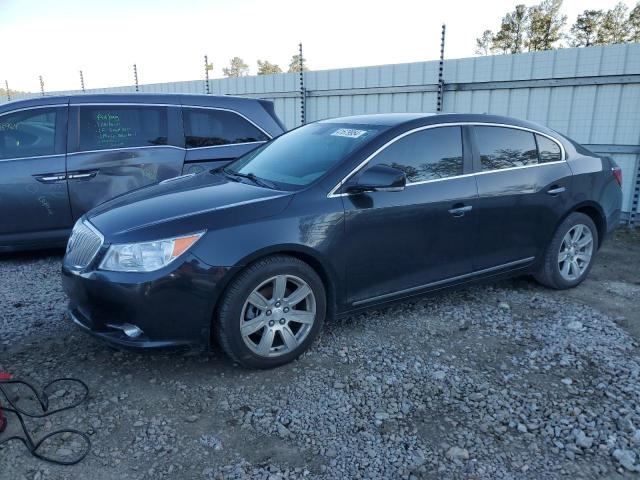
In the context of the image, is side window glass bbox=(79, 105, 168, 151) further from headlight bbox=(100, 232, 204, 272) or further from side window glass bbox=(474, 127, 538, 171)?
side window glass bbox=(474, 127, 538, 171)

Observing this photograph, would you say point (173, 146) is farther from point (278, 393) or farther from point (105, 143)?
point (278, 393)

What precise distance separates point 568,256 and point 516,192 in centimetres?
103

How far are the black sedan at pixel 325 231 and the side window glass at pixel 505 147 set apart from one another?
0.5 inches

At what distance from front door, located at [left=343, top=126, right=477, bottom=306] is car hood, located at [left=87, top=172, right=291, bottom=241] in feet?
2.00

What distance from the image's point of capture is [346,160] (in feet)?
11.7

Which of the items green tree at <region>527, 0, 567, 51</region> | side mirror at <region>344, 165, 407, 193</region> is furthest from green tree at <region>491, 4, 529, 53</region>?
side mirror at <region>344, 165, 407, 193</region>

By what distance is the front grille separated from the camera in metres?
3.17

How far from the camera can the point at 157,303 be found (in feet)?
9.69

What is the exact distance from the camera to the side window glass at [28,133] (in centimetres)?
523

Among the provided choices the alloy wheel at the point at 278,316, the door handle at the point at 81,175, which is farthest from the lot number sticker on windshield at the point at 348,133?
the door handle at the point at 81,175

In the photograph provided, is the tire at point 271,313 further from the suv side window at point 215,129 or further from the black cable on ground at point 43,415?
the suv side window at point 215,129

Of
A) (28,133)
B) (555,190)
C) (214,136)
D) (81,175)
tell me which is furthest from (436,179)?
(28,133)

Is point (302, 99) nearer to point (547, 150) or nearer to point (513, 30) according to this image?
point (547, 150)

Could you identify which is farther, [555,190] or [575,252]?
[575,252]
